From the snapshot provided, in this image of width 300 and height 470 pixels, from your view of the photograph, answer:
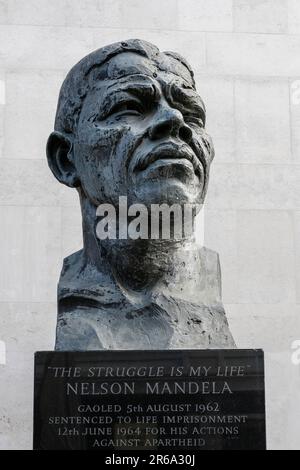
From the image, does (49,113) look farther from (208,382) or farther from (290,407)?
(208,382)

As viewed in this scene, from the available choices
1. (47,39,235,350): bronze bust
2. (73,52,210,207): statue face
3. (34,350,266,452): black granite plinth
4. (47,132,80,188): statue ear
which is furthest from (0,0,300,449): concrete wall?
(34,350,266,452): black granite plinth

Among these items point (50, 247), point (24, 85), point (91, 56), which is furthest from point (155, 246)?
point (24, 85)

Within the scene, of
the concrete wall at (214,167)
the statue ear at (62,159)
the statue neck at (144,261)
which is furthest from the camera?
the concrete wall at (214,167)

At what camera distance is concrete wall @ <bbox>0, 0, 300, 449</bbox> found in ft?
23.2

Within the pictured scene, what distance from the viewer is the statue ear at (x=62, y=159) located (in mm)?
4848

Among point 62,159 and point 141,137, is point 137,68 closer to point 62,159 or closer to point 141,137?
point 141,137

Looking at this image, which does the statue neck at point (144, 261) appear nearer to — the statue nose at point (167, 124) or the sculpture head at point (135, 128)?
the sculpture head at point (135, 128)

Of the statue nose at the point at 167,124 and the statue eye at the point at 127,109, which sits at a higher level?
the statue eye at the point at 127,109

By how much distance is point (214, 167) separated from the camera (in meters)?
7.49

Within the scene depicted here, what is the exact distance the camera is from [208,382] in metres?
4.19

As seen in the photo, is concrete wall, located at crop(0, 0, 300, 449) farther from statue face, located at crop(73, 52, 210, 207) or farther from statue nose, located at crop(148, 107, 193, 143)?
statue nose, located at crop(148, 107, 193, 143)

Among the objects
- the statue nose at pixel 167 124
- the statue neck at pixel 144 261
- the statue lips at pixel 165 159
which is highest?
the statue nose at pixel 167 124

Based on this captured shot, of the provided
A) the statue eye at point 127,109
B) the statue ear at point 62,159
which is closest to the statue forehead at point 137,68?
the statue eye at point 127,109

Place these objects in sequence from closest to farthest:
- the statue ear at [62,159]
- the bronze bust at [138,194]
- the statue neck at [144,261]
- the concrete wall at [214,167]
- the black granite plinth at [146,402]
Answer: the black granite plinth at [146,402]
the bronze bust at [138,194]
the statue neck at [144,261]
the statue ear at [62,159]
the concrete wall at [214,167]
